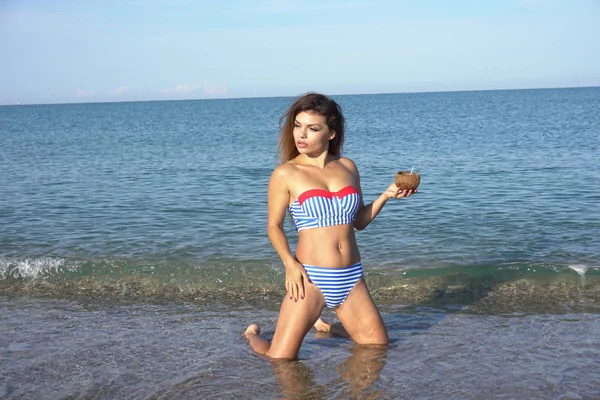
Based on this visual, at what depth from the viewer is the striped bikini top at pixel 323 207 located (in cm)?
528

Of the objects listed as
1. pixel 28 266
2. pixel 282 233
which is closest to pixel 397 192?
pixel 282 233

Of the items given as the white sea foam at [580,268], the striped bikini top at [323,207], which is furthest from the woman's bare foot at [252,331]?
the white sea foam at [580,268]

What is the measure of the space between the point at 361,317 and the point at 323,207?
39.1 inches

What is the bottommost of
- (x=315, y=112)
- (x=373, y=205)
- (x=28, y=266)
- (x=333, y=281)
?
(x=28, y=266)

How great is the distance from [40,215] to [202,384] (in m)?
9.64

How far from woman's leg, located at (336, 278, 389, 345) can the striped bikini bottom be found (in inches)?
2.9

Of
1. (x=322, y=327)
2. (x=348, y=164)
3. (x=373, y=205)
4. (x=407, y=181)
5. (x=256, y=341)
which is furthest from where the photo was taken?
(x=322, y=327)

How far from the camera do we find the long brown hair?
17.7 feet

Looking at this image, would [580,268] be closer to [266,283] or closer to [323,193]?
[266,283]

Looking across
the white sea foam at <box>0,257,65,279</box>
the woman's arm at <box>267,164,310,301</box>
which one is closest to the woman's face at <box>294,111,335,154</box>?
the woman's arm at <box>267,164,310,301</box>

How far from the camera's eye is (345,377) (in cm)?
524

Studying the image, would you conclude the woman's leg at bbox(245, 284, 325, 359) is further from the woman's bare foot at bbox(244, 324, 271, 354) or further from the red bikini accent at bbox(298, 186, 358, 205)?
the red bikini accent at bbox(298, 186, 358, 205)

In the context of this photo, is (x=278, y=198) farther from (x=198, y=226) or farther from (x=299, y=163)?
(x=198, y=226)

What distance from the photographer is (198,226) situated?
12453mm
